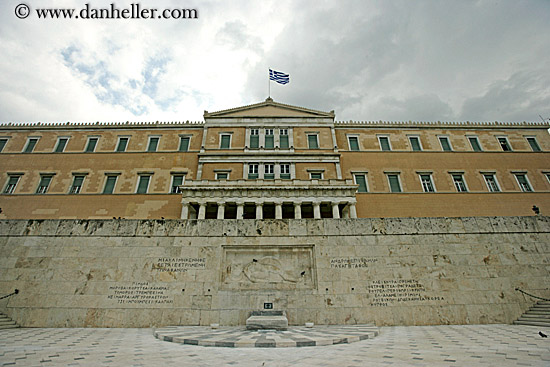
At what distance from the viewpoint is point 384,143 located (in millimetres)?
31578

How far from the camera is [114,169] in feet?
95.7

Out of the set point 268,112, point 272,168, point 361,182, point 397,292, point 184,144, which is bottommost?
point 397,292

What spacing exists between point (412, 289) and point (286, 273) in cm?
465

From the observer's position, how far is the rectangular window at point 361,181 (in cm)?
2826

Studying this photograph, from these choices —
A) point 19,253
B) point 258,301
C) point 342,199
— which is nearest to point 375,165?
point 342,199

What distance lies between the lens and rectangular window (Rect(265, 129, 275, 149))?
101 ft

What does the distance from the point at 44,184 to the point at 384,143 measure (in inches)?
1548

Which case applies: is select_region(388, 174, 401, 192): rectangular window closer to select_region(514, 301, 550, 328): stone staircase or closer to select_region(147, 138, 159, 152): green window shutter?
select_region(514, 301, 550, 328): stone staircase

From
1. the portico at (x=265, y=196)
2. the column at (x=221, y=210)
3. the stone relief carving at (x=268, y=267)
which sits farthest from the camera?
the portico at (x=265, y=196)

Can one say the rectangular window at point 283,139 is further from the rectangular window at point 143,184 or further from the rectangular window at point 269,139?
the rectangular window at point 143,184

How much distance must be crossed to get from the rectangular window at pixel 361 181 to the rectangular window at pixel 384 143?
4.99m

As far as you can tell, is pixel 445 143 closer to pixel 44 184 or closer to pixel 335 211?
pixel 335 211

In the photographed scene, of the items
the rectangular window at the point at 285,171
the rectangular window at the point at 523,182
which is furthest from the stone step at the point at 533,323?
the rectangular window at the point at 523,182

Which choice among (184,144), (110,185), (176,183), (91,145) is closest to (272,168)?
(176,183)
